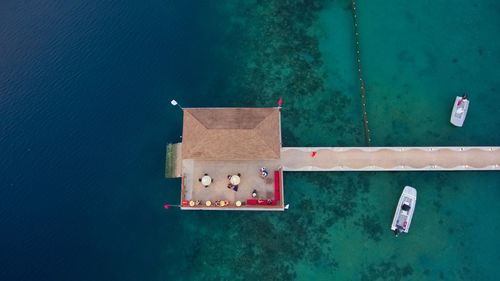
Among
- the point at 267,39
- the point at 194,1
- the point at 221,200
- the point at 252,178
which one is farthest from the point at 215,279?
the point at 194,1

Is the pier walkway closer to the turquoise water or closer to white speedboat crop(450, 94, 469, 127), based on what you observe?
the turquoise water

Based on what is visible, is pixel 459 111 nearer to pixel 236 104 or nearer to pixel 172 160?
pixel 236 104

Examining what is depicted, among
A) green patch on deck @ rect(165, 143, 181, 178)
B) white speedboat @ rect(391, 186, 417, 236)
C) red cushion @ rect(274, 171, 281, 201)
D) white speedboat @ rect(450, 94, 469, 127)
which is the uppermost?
white speedboat @ rect(450, 94, 469, 127)

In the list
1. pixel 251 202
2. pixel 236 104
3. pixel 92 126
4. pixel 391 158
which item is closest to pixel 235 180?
pixel 251 202

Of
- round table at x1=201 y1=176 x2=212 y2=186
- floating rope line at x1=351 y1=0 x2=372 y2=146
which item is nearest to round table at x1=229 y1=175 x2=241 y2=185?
round table at x1=201 y1=176 x2=212 y2=186

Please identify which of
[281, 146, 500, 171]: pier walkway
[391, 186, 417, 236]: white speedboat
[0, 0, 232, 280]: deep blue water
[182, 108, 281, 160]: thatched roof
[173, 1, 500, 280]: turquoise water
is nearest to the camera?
[182, 108, 281, 160]: thatched roof

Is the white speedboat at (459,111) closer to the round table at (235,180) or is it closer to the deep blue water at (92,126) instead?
the round table at (235,180)
